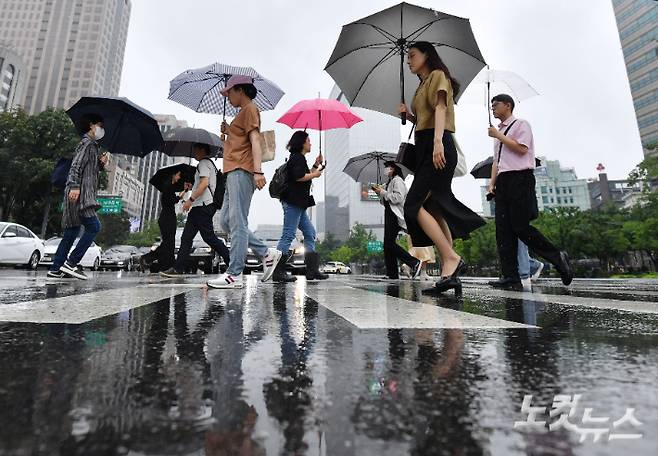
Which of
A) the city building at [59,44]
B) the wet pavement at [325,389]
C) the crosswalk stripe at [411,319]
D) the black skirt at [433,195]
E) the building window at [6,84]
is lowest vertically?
the wet pavement at [325,389]

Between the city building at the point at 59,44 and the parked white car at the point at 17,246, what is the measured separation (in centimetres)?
9696

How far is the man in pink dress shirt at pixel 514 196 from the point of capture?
3971 millimetres

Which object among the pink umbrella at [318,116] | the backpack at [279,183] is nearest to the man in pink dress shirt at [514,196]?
the backpack at [279,183]

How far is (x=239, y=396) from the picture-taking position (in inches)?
26.0

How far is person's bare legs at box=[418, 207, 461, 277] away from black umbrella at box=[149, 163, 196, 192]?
16.3 ft

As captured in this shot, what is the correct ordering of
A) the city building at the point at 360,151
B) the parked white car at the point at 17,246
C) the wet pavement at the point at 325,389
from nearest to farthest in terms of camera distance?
1. the wet pavement at the point at 325,389
2. the parked white car at the point at 17,246
3. the city building at the point at 360,151

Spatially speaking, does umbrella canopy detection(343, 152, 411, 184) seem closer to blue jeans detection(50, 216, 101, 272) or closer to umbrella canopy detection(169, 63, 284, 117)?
umbrella canopy detection(169, 63, 284, 117)

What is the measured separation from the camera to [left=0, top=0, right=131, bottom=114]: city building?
94500 millimetres

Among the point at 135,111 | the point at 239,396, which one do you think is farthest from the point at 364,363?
the point at 135,111

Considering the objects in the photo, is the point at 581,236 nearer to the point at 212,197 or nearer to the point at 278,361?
the point at 212,197

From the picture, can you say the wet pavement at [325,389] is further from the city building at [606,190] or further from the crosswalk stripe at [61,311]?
the city building at [606,190]

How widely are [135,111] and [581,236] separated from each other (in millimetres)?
35295

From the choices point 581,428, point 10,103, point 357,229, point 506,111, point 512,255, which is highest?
point 10,103

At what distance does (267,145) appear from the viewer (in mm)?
4090
